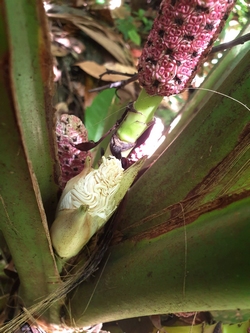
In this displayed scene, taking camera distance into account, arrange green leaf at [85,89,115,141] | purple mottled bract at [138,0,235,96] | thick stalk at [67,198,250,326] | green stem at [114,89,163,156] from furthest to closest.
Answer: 1. green leaf at [85,89,115,141]
2. green stem at [114,89,163,156]
3. purple mottled bract at [138,0,235,96]
4. thick stalk at [67,198,250,326]

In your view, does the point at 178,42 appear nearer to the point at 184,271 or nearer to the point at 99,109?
the point at 184,271

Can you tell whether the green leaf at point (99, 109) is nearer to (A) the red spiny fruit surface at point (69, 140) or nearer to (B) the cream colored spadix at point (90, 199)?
(A) the red spiny fruit surface at point (69, 140)

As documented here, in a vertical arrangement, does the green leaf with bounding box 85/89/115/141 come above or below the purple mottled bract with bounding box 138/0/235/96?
below

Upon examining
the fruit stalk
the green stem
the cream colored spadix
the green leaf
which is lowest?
the green leaf

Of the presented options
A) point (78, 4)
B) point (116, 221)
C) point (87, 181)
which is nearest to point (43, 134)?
point (87, 181)

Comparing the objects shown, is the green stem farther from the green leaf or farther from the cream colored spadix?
the green leaf

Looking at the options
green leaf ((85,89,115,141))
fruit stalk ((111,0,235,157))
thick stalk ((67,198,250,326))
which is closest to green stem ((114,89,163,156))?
fruit stalk ((111,0,235,157))

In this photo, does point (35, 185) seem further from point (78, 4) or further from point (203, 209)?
point (78, 4)

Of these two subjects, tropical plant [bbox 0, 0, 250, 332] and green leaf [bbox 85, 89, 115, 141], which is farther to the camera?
green leaf [bbox 85, 89, 115, 141]
